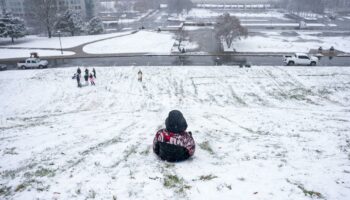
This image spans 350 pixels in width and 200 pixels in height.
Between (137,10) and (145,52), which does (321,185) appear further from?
(137,10)

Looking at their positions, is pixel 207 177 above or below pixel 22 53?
below

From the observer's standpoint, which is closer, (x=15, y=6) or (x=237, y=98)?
(x=237, y=98)

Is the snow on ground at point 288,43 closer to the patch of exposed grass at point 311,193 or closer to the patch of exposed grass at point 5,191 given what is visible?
the patch of exposed grass at point 311,193

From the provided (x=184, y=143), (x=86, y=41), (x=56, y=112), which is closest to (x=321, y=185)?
(x=184, y=143)

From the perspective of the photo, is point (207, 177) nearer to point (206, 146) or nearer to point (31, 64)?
point (206, 146)

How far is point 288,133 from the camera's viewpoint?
1271cm

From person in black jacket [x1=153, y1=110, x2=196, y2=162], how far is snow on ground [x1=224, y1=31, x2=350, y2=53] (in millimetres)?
34108

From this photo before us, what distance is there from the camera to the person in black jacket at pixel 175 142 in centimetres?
928

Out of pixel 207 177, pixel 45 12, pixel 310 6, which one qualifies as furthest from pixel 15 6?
pixel 207 177

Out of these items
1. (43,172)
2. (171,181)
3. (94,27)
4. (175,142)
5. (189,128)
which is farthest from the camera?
(94,27)

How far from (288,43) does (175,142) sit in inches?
1695

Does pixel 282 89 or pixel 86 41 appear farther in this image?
pixel 86 41

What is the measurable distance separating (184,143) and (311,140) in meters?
5.87

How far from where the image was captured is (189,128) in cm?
1384
